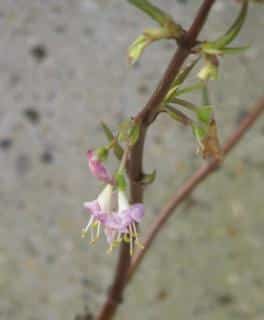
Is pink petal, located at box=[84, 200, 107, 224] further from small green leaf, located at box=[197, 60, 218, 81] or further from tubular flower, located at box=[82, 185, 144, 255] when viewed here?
small green leaf, located at box=[197, 60, 218, 81]

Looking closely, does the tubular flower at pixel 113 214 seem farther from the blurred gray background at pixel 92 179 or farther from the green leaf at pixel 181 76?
the blurred gray background at pixel 92 179

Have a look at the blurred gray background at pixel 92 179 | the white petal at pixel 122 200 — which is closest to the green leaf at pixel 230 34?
the white petal at pixel 122 200

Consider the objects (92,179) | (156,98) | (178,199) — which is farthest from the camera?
(92,179)

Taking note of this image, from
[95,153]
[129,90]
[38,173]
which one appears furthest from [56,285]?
[95,153]

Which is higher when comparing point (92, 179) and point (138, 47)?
point (138, 47)

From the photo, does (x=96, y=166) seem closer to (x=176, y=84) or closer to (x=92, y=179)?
(x=176, y=84)

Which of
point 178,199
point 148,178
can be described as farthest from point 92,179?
point 148,178

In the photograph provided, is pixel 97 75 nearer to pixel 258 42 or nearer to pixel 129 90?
pixel 129 90

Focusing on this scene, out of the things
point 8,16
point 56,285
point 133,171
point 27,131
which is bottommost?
point 56,285

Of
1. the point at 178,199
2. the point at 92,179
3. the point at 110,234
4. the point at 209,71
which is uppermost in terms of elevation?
the point at 209,71
